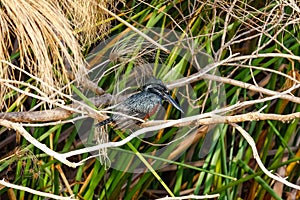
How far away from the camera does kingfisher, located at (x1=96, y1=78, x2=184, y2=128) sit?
5.74ft

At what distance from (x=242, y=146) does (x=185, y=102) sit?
Result: 0.89 feet

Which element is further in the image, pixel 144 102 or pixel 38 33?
pixel 144 102

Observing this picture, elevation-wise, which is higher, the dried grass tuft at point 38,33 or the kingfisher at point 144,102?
the dried grass tuft at point 38,33

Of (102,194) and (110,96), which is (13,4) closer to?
(110,96)

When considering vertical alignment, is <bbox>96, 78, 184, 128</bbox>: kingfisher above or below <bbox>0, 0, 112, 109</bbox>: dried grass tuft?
below

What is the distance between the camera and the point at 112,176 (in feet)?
6.51

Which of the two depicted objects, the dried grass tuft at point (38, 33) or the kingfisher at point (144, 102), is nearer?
the dried grass tuft at point (38, 33)

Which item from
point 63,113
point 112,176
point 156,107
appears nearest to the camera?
point 63,113

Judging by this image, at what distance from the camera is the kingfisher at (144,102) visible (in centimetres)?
175

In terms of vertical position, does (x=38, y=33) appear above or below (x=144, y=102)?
above

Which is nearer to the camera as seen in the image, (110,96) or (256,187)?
(110,96)

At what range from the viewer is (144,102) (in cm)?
177

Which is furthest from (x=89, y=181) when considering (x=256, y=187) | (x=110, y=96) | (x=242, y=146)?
(x=256, y=187)

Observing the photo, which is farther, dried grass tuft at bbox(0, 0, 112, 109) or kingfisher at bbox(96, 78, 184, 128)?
kingfisher at bbox(96, 78, 184, 128)
